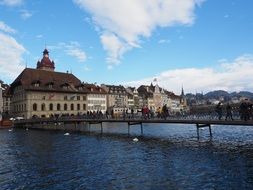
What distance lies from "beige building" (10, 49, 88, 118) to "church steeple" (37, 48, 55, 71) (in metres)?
17.6

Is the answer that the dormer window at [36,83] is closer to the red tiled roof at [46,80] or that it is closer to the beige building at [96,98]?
the red tiled roof at [46,80]

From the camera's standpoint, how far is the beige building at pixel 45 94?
11000 centimetres

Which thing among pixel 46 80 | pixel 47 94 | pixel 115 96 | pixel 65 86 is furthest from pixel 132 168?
pixel 115 96

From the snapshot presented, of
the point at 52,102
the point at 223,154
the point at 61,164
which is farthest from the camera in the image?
the point at 52,102

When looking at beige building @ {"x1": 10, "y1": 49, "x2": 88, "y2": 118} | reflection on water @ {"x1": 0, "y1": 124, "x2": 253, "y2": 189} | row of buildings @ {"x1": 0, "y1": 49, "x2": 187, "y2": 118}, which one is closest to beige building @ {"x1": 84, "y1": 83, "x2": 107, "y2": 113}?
row of buildings @ {"x1": 0, "y1": 49, "x2": 187, "y2": 118}

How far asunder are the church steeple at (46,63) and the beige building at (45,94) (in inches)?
694

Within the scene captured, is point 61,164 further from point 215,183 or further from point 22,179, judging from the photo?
point 215,183

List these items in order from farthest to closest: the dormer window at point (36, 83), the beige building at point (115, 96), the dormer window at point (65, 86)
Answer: the beige building at point (115, 96) → the dormer window at point (65, 86) → the dormer window at point (36, 83)

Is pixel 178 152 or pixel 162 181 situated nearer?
pixel 162 181


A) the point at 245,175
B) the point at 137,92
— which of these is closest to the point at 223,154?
the point at 245,175

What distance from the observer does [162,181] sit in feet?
75.6

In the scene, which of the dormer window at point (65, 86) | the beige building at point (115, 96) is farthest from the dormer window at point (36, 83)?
the beige building at point (115, 96)

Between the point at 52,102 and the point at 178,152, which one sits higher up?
the point at 52,102

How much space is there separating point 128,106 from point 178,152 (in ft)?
449
